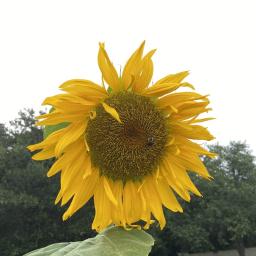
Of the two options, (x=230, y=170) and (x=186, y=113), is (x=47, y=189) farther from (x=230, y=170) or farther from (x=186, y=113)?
(x=186, y=113)

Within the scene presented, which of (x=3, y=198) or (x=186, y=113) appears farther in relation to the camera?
(x=3, y=198)

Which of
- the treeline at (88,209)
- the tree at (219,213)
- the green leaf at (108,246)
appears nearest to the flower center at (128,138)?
the green leaf at (108,246)

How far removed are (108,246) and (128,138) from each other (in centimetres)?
45

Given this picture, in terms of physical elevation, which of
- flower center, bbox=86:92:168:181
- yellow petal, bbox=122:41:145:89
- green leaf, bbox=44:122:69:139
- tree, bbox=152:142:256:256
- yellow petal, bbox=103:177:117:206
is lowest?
tree, bbox=152:142:256:256

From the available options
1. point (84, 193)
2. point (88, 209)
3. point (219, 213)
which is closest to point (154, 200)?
point (84, 193)

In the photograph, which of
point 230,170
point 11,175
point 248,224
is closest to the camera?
point 11,175

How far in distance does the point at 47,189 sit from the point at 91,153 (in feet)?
76.0

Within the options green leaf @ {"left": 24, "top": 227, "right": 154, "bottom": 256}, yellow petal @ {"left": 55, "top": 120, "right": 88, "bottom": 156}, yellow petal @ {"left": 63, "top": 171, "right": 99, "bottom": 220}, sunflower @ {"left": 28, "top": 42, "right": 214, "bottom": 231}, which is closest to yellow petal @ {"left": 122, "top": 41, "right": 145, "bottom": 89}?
sunflower @ {"left": 28, "top": 42, "right": 214, "bottom": 231}

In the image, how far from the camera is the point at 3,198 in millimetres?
21766

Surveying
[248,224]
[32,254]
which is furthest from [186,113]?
[248,224]

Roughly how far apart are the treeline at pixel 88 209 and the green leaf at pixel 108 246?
2170 centimetres

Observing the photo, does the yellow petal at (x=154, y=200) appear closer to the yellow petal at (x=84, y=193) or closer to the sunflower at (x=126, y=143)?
the sunflower at (x=126, y=143)

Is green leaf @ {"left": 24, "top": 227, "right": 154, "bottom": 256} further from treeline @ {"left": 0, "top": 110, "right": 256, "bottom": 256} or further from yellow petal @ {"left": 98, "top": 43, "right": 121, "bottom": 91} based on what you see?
treeline @ {"left": 0, "top": 110, "right": 256, "bottom": 256}

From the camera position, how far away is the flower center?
48.0 inches
